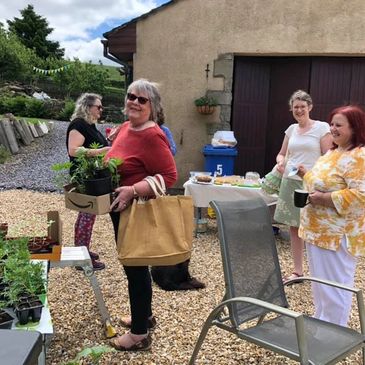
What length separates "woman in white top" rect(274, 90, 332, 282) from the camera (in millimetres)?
3996

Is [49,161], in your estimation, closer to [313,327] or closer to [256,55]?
[256,55]

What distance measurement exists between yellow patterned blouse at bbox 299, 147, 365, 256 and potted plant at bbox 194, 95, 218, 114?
15.3 ft

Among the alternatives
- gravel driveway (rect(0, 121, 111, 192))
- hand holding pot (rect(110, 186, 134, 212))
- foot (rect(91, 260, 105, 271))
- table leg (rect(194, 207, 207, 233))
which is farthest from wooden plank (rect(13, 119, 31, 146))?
hand holding pot (rect(110, 186, 134, 212))

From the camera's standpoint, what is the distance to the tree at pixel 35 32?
45.8 m

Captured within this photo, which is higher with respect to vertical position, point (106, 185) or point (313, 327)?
point (106, 185)

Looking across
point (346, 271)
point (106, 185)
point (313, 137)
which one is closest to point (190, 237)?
point (106, 185)

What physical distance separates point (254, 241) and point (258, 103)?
5451 millimetres

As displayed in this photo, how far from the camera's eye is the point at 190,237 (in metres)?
2.61

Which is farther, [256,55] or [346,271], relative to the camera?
[256,55]

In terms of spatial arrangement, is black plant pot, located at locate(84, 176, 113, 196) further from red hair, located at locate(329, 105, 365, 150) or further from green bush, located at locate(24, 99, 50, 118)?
green bush, located at locate(24, 99, 50, 118)

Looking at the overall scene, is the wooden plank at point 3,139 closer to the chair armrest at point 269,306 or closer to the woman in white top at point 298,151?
the woman in white top at point 298,151

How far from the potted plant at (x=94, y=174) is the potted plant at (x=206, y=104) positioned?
490 cm

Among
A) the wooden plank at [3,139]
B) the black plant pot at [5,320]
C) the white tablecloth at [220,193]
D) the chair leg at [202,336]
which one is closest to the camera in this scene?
the black plant pot at [5,320]

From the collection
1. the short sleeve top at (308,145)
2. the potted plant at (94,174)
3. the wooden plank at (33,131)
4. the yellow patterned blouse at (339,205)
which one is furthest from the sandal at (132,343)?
the wooden plank at (33,131)
